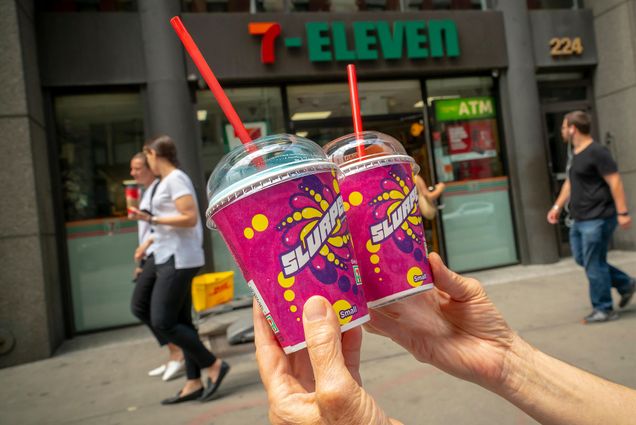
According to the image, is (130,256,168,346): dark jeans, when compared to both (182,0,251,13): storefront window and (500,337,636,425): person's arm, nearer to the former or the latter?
(500,337,636,425): person's arm

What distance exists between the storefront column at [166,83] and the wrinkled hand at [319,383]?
541cm

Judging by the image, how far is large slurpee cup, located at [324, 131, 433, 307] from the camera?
4.09 ft

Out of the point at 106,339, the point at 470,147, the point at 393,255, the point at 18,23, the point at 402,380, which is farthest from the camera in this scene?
the point at 470,147

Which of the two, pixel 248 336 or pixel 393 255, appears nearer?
pixel 393 255

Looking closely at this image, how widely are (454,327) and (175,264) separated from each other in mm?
2521

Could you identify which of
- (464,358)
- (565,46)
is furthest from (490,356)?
(565,46)

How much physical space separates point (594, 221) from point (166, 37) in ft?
17.2

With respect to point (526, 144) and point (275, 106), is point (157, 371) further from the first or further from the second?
point (526, 144)

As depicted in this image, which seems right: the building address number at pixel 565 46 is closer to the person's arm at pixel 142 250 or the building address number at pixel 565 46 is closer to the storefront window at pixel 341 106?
the storefront window at pixel 341 106

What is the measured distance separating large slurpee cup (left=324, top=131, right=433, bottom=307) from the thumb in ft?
0.94

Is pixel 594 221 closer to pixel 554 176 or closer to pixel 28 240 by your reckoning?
pixel 554 176

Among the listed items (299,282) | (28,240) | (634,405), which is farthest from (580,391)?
(28,240)

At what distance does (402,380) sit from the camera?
3578 mm

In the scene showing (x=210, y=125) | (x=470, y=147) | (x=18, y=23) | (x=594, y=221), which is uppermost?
(x=18, y=23)
